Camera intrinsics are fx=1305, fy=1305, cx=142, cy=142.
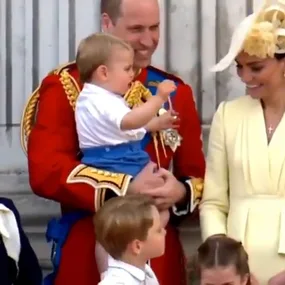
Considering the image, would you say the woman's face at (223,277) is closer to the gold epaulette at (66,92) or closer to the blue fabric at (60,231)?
the blue fabric at (60,231)

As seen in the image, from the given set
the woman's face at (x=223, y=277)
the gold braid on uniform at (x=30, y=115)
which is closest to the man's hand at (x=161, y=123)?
the gold braid on uniform at (x=30, y=115)

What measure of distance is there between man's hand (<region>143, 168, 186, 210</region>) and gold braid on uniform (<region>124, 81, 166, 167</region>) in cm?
7

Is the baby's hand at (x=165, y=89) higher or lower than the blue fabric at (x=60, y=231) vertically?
higher

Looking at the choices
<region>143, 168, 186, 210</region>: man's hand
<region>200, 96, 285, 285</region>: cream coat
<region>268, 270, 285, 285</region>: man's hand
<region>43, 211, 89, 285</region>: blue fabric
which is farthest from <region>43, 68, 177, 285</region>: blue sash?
<region>268, 270, 285, 285</region>: man's hand

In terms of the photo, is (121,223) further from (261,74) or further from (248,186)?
(261,74)

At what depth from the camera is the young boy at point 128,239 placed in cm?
295

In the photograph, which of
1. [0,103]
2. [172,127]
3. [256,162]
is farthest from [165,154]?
[0,103]

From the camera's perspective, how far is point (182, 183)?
3.35 meters

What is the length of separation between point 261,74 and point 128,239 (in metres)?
0.58

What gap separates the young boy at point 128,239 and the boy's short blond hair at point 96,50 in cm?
39

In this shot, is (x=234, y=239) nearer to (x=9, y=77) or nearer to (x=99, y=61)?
(x=99, y=61)

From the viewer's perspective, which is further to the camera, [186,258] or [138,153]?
[186,258]

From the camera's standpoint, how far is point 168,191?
3281 millimetres

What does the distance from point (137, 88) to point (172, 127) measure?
136 mm
